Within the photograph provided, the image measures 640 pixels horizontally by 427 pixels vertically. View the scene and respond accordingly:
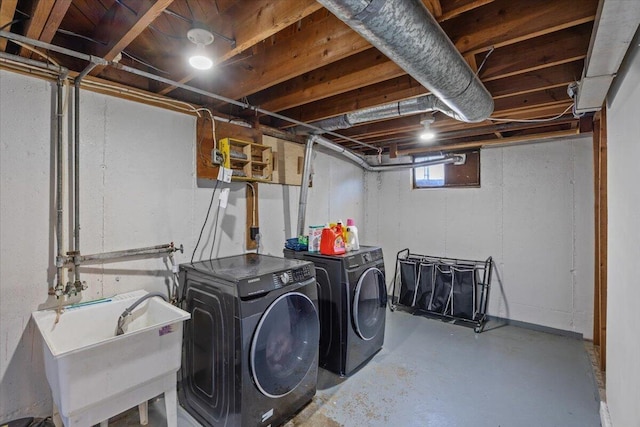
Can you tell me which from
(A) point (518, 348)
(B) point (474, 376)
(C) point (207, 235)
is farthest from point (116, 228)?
(A) point (518, 348)

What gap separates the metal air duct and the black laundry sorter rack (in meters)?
2.32

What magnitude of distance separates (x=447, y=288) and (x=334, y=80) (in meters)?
2.72

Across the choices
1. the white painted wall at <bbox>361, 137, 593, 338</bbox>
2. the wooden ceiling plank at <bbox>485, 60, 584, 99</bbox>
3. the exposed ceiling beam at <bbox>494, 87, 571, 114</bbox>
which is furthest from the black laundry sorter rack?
the wooden ceiling plank at <bbox>485, 60, 584, 99</bbox>

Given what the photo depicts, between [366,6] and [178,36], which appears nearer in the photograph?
[366,6]

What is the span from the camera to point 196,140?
2.27 metres

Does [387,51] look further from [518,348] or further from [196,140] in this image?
[518,348]

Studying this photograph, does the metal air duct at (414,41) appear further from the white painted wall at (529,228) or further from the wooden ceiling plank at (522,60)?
the white painted wall at (529,228)

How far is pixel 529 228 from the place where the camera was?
10.8ft

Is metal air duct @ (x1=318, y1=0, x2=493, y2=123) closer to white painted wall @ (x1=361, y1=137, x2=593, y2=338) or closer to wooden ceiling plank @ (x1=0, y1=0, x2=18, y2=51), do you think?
wooden ceiling plank @ (x1=0, y1=0, x2=18, y2=51)

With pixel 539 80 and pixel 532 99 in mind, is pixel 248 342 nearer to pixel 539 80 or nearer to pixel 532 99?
pixel 539 80

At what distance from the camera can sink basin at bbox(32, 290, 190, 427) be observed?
1.26 metres

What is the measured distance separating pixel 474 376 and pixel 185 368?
217 cm

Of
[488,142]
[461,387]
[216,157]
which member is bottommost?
[461,387]

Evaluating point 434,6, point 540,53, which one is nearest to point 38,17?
point 434,6
